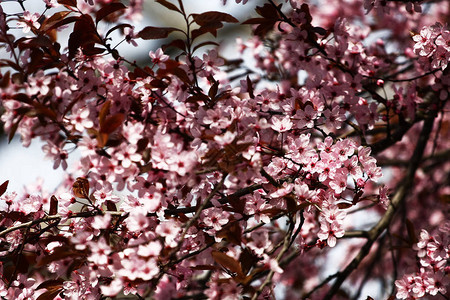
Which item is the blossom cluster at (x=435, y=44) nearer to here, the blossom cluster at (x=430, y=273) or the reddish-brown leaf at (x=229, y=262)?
the blossom cluster at (x=430, y=273)

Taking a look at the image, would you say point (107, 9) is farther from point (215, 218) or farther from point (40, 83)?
point (215, 218)

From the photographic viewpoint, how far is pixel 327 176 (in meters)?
1.75

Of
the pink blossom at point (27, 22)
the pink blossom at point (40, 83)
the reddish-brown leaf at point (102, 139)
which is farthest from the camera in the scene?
the pink blossom at point (27, 22)

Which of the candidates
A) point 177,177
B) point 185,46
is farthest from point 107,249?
point 185,46

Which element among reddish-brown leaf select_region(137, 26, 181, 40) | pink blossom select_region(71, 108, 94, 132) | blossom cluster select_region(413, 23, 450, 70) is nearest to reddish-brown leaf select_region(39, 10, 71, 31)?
reddish-brown leaf select_region(137, 26, 181, 40)

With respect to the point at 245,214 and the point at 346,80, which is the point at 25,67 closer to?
the point at 245,214

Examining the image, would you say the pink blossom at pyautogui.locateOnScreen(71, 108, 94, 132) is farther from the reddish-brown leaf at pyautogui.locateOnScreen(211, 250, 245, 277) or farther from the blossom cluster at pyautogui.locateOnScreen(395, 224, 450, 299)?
the blossom cluster at pyautogui.locateOnScreen(395, 224, 450, 299)

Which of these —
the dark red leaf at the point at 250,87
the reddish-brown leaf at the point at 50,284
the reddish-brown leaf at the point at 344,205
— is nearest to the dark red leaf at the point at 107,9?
the dark red leaf at the point at 250,87

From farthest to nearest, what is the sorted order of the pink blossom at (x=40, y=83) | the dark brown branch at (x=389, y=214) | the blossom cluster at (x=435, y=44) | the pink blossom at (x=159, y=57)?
the dark brown branch at (x=389, y=214) < the blossom cluster at (x=435, y=44) < the pink blossom at (x=159, y=57) < the pink blossom at (x=40, y=83)

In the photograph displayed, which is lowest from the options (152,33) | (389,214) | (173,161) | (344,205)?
(389,214)

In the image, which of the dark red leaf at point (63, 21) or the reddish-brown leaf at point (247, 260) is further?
the dark red leaf at point (63, 21)

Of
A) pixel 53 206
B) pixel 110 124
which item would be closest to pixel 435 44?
pixel 110 124

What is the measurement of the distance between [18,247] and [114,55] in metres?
Result: 0.81

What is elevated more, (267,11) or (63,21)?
(63,21)
